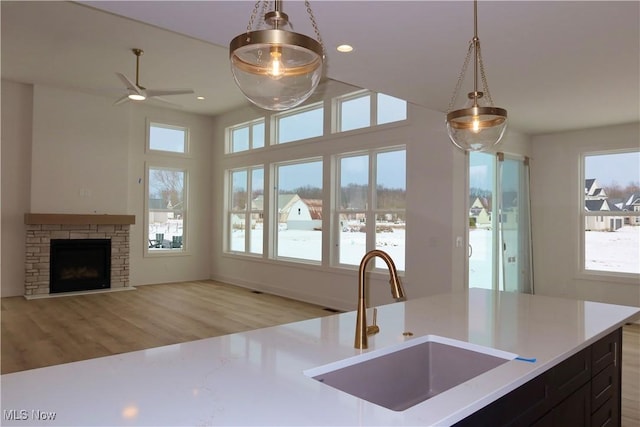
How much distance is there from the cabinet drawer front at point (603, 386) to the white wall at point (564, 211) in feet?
13.9

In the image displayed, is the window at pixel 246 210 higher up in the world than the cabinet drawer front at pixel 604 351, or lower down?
higher up

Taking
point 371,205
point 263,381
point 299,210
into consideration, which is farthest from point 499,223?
point 263,381

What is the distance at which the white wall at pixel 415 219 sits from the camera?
5062mm

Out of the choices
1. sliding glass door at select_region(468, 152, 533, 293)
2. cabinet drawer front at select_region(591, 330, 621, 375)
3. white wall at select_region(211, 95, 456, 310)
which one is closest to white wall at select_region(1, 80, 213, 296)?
white wall at select_region(211, 95, 456, 310)

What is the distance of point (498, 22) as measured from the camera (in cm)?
276

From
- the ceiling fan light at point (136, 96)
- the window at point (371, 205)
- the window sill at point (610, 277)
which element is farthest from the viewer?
the window at point (371, 205)

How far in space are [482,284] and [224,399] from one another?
203 inches

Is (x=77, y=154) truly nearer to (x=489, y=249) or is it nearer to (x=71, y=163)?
(x=71, y=163)

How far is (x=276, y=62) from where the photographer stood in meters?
1.48

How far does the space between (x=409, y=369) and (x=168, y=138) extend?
7.92 meters

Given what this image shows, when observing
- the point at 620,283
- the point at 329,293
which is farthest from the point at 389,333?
the point at 620,283

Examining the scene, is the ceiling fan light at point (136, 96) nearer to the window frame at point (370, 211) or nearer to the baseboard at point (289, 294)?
the window frame at point (370, 211)

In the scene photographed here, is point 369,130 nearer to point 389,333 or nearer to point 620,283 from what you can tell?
point 620,283

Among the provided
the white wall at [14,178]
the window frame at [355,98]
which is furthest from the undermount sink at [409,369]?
the white wall at [14,178]
